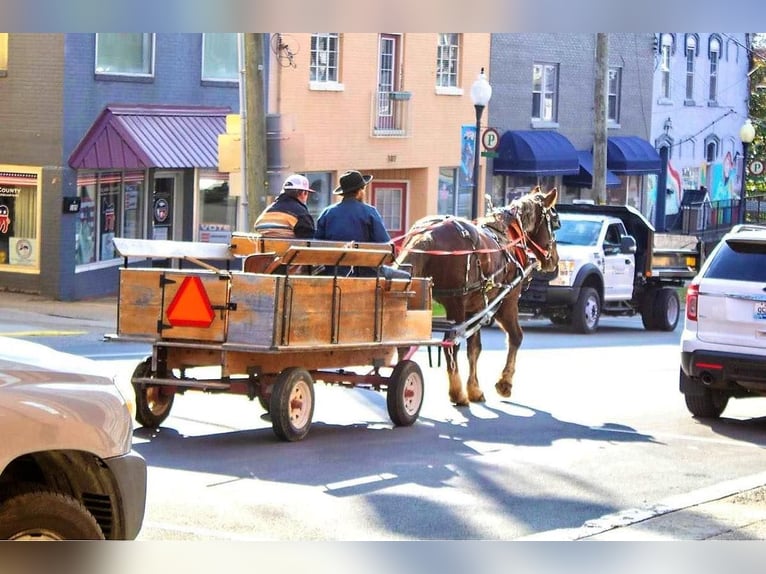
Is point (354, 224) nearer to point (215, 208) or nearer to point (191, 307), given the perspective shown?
point (191, 307)

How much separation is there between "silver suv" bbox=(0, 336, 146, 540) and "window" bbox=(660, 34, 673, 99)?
40.5 meters

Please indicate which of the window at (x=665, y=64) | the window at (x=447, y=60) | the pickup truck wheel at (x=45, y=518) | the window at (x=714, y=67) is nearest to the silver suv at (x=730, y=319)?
the pickup truck wheel at (x=45, y=518)

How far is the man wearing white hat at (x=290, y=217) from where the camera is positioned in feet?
43.8

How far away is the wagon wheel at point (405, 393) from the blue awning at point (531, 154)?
24.1m

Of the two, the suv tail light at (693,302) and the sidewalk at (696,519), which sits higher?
the suv tail light at (693,302)

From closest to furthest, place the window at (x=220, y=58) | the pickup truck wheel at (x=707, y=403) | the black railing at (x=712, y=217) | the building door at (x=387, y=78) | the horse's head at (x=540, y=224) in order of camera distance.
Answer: the pickup truck wheel at (x=707, y=403)
the horse's head at (x=540, y=224)
the window at (x=220, y=58)
the building door at (x=387, y=78)
the black railing at (x=712, y=217)

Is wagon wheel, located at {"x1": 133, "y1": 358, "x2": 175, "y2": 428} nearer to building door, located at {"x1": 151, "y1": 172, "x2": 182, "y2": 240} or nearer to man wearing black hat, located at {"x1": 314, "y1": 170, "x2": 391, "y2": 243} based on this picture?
man wearing black hat, located at {"x1": 314, "y1": 170, "x2": 391, "y2": 243}

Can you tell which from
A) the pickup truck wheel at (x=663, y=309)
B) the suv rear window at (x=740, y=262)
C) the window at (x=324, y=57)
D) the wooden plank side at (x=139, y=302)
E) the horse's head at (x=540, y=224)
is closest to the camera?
the wooden plank side at (x=139, y=302)

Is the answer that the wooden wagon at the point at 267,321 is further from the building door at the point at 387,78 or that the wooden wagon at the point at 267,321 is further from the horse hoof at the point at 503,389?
the building door at the point at 387,78

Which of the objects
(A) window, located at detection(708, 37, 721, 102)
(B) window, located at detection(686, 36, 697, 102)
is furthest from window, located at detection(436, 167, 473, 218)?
(A) window, located at detection(708, 37, 721, 102)

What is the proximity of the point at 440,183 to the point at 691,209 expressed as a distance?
13.7m

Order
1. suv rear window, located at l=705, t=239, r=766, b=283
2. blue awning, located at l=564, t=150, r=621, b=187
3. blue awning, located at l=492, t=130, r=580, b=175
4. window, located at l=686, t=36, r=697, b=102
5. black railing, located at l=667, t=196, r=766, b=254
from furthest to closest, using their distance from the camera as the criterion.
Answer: window, located at l=686, t=36, r=697, b=102 < black railing, located at l=667, t=196, r=766, b=254 < blue awning, located at l=564, t=150, r=621, b=187 < blue awning, located at l=492, t=130, r=580, b=175 < suv rear window, located at l=705, t=239, r=766, b=283

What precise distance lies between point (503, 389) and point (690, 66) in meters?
34.9

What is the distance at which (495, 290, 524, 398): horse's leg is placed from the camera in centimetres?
1554
